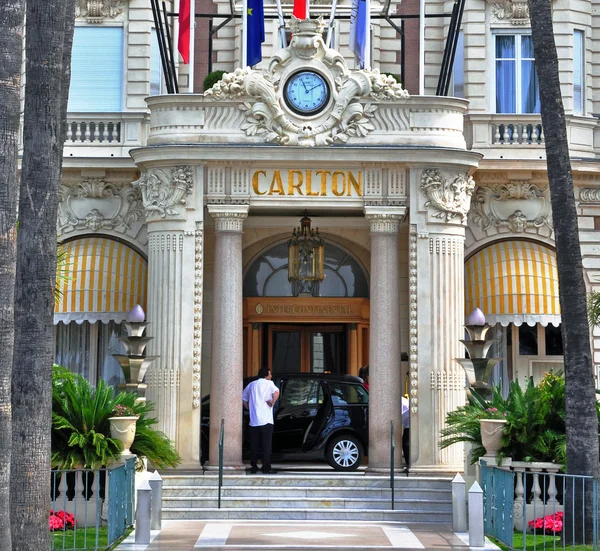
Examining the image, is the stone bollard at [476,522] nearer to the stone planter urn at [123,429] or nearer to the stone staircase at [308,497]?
the stone staircase at [308,497]

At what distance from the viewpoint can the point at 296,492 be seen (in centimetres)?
2388

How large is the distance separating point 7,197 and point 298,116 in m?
13.6

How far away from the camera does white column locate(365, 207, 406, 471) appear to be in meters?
25.7

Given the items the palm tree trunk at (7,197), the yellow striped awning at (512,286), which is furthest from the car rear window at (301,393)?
the palm tree trunk at (7,197)

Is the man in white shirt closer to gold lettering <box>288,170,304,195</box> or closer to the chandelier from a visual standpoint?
the chandelier

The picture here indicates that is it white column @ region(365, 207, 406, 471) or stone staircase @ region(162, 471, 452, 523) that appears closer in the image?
stone staircase @ region(162, 471, 452, 523)

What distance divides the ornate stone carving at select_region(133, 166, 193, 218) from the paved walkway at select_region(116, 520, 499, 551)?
6483mm

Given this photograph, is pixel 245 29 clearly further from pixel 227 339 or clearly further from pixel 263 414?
pixel 263 414

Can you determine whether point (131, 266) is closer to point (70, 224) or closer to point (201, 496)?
point (70, 224)

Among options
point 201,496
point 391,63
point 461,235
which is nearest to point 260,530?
point 201,496

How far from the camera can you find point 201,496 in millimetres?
23812

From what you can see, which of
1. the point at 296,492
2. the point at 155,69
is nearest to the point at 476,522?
the point at 296,492

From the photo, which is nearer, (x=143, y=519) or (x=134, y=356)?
(x=143, y=519)

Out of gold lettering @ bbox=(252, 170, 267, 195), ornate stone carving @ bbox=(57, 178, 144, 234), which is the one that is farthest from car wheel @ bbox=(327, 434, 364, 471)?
ornate stone carving @ bbox=(57, 178, 144, 234)
